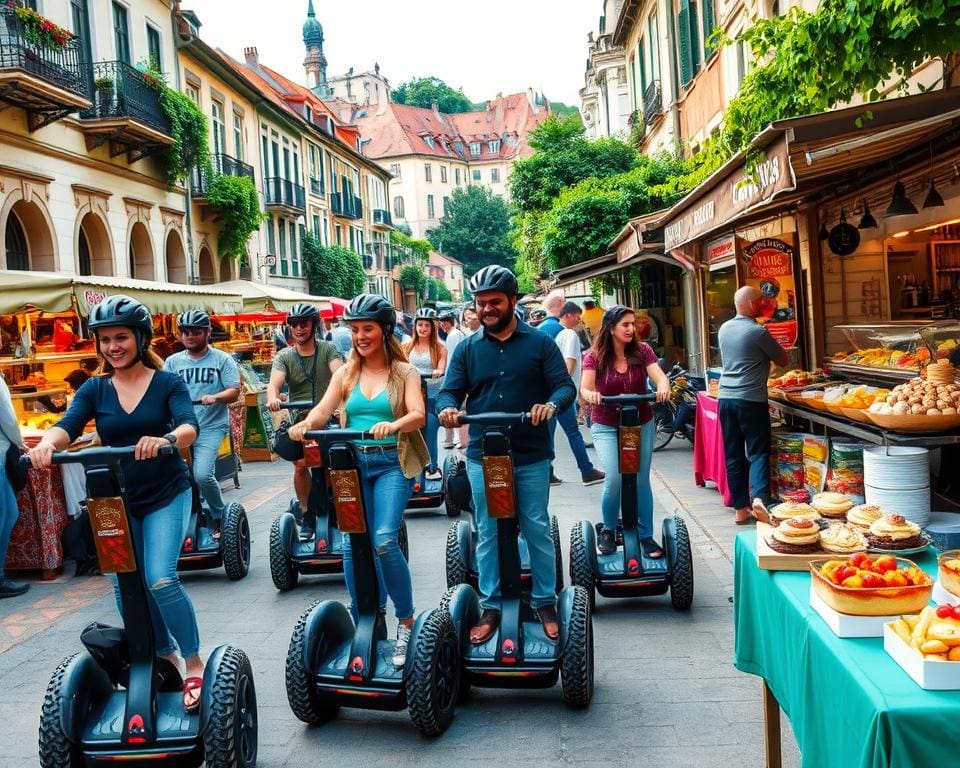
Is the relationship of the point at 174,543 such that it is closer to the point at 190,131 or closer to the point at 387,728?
the point at 387,728

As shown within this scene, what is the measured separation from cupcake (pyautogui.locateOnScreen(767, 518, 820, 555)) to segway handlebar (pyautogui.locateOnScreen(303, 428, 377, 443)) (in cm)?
173

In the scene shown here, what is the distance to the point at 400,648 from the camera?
4547mm

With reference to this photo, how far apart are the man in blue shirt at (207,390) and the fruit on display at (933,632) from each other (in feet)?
19.5

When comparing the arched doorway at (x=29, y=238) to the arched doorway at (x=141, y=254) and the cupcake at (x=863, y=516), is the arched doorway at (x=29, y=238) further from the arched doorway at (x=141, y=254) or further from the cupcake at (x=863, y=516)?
the cupcake at (x=863, y=516)

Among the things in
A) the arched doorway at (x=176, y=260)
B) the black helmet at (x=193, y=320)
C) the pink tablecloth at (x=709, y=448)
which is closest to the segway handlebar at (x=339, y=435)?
the black helmet at (x=193, y=320)

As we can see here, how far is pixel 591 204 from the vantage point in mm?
21219

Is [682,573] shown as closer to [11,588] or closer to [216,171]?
[11,588]

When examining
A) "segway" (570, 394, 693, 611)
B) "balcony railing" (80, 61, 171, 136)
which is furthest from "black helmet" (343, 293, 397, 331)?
"balcony railing" (80, 61, 171, 136)

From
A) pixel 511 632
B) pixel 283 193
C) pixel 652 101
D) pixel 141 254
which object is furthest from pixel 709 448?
pixel 283 193

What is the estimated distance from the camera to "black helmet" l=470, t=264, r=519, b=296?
4734mm

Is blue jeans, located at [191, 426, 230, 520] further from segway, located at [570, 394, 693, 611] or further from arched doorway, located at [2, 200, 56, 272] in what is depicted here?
arched doorway, located at [2, 200, 56, 272]

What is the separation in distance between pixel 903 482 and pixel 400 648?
304cm

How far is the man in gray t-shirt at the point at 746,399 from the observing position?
816cm

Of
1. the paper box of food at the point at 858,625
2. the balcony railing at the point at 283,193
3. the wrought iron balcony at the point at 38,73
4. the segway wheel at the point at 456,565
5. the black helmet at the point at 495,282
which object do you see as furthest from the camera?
the balcony railing at the point at 283,193
